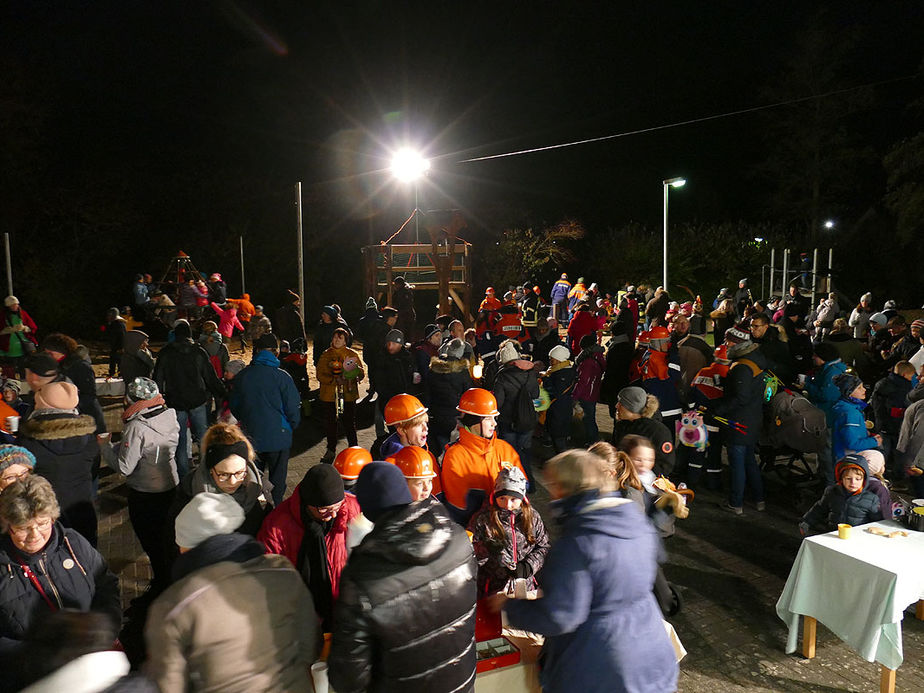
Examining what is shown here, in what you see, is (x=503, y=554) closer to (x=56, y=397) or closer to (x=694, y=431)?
(x=56, y=397)

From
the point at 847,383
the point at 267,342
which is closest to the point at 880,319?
the point at 847,383

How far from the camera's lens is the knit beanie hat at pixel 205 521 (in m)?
Result: 2.91

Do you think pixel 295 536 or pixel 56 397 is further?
pixel 56 397

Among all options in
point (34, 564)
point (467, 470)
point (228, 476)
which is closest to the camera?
point (34, 564)

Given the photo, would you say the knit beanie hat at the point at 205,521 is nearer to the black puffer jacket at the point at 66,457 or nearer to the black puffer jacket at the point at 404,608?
the black puffer jacket at the point at 404,608

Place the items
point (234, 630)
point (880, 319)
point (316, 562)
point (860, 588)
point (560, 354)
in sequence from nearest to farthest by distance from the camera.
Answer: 1. point (234, 630)
2. point (316, 562)
3. point (860, 588)
4. point (560, 354)
5. point (880, 319)

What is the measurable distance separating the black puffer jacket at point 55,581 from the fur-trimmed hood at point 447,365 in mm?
4195

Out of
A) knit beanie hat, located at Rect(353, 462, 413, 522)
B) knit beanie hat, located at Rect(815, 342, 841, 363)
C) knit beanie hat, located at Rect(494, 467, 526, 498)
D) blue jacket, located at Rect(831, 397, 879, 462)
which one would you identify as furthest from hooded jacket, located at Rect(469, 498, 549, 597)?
knit beanie hat, located at Rect(815, 342, 841, 363)

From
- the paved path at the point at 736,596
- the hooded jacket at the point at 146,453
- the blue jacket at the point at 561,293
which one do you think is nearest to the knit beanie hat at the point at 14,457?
the hooded jacket at the point at 146,453

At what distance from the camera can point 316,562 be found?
3709 mm

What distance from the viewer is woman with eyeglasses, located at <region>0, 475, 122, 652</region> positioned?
3.32 metres

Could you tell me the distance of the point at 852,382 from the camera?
22.4 ft

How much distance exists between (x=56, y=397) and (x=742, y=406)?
5.99 m

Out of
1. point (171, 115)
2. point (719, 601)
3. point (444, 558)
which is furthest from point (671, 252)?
point (444, 558)
